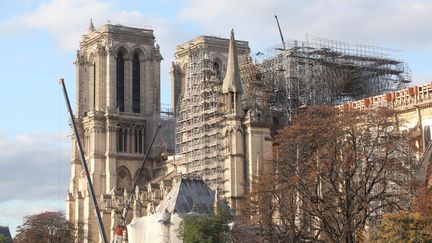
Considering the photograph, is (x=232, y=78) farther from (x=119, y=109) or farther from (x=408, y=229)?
(x=408, y=229)

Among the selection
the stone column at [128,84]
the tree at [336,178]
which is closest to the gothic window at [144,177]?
the stone column at [128,84]

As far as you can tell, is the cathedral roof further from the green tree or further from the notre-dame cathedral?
the notre-dame cathedral

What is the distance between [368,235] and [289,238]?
683 centimetres

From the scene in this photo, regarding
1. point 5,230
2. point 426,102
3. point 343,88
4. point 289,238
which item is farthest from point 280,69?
point 5,230

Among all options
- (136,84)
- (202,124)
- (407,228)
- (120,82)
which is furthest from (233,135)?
(407,228)

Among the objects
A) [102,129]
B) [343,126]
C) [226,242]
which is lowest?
[226,242]

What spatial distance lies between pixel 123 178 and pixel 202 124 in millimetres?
21881

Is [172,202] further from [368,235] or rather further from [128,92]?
[128,92]

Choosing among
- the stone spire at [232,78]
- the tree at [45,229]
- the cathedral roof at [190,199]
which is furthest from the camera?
the tree at [45,229]

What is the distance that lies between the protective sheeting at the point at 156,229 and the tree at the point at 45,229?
35141 mm

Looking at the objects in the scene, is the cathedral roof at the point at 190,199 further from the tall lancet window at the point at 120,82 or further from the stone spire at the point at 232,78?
the tall lancet window at the point at 120,82

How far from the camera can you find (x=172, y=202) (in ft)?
265

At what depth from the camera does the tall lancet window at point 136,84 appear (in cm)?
13025

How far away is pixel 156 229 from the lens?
7794 centimetres
